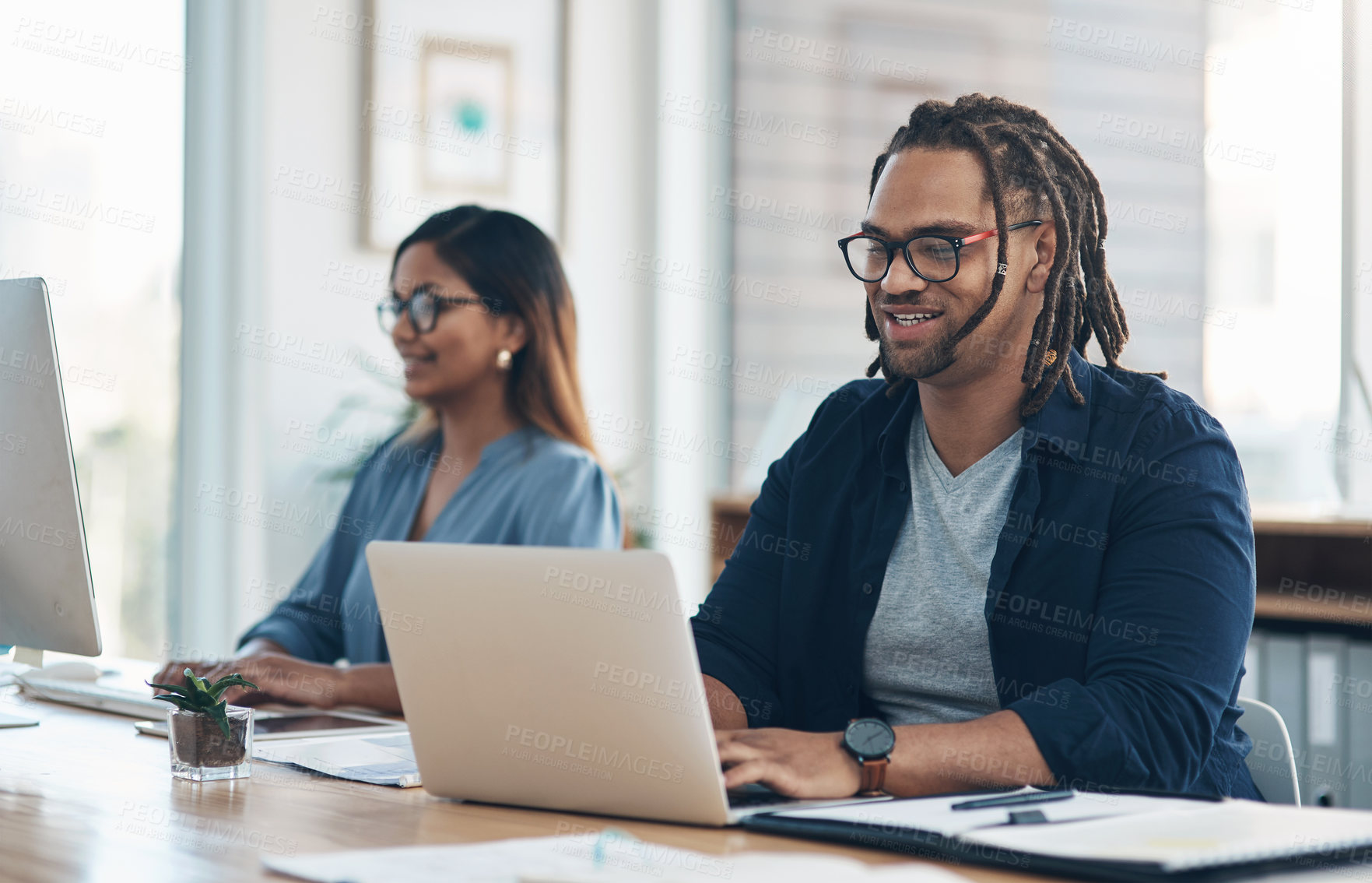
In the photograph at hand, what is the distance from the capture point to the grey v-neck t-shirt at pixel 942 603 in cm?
151

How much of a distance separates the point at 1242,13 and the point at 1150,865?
304 centimetres

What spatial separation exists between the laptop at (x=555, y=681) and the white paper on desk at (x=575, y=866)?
9cm

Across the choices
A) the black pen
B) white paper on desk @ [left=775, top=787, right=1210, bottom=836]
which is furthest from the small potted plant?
the black pen

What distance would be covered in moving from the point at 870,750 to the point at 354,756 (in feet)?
1.81

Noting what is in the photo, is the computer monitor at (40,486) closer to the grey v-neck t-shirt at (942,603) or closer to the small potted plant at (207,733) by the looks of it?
the small potted plant at (207,733)

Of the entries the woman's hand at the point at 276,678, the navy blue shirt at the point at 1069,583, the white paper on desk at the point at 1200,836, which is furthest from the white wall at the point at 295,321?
the white paper on desk at the point at 1200,836

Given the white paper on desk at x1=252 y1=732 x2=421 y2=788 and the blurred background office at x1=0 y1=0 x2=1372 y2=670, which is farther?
the blurred background office at x1=0 y1=0 x2=1372 y2=670

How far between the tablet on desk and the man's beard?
72cm

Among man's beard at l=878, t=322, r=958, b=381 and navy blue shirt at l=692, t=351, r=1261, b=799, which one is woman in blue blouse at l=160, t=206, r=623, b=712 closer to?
navy blue shirt at l=692, t=351, r=1261, b=799

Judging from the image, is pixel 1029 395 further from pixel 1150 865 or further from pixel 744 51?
pixel 744 51

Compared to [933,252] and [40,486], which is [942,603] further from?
[40,486]

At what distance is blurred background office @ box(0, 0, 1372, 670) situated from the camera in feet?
10.7

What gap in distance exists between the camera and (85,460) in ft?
11.2

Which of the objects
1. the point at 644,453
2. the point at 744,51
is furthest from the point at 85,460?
the point at 744,51
